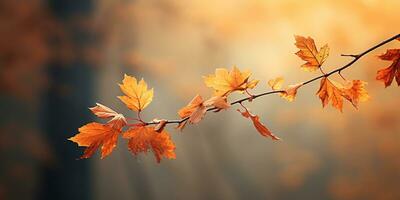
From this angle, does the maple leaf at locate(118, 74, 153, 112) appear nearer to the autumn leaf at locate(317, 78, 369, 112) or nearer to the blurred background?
the autumn leaf at locate(317, 78, 369, 112)

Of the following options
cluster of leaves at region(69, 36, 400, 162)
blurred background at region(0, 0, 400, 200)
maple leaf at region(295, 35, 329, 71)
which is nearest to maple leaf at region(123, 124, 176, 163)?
cluster of leaves at region(69, 36, 400, 162)

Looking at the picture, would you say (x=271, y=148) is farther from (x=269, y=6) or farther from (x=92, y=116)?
(x=92, y=116)

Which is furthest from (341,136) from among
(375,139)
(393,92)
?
(393,92)

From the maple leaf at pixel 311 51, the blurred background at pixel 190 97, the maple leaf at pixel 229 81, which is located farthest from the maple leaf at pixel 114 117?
the blurred background at pixel 190 97

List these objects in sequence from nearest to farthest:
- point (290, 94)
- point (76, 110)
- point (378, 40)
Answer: point (290, 94), point (378, 40), point (76, 110)

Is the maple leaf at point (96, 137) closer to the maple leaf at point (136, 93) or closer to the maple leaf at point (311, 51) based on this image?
the maple leaf at point (136, 93)

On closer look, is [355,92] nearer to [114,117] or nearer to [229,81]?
[229,81]
